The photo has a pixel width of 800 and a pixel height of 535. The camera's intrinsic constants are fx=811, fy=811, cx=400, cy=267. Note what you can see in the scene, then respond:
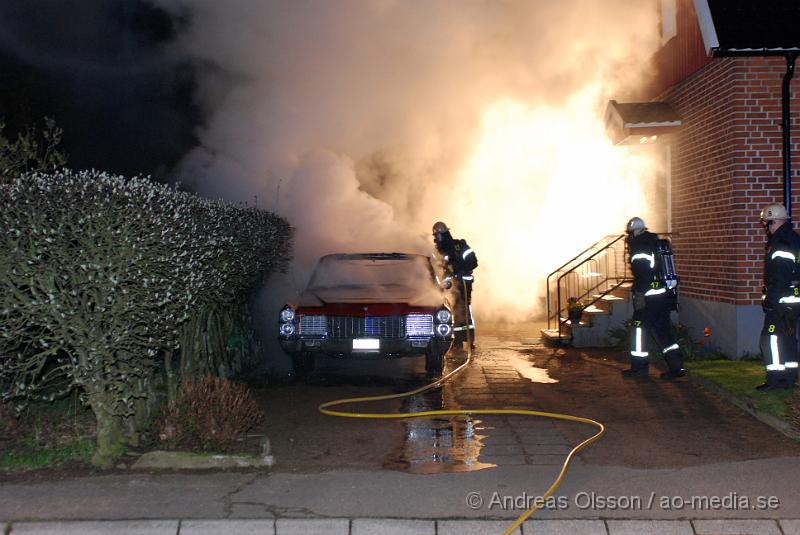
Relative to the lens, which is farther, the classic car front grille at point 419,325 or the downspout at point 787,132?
the downspout at point 787,132

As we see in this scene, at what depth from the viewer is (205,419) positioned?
601 cm

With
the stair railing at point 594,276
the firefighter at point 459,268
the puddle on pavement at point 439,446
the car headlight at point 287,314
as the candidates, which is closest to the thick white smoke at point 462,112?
the stair railing at point 594,276

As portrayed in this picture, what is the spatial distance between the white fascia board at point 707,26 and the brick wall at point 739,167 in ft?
1.79

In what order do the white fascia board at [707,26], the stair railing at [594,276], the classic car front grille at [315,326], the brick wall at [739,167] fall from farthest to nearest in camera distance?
the stair railing at [594,276] < the brick wall at [739,167] < the white fascia board at [707,26] < the classic car front grille at [315,326]

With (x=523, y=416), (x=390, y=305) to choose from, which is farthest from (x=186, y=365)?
(x=523, y=416)

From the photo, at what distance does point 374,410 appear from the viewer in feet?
25.8

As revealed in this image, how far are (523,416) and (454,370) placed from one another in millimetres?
2712

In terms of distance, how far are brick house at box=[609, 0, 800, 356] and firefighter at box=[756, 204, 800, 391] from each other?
2.11 m

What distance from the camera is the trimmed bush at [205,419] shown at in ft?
19.6

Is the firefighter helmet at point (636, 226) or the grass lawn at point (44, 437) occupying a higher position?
the firefighter helmet at point (636, 226)

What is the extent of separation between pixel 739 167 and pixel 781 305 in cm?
278

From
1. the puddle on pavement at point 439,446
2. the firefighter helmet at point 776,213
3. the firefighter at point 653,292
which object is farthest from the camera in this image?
the firefighter at point 653,292

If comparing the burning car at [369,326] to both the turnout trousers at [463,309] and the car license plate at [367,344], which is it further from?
the turnout trousers at [463,309]

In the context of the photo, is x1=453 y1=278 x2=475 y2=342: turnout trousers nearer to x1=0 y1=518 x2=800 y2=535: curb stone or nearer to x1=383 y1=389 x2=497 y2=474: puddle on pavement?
x1=383 y1=389 x2=497 y2=474: puddle on pavement
